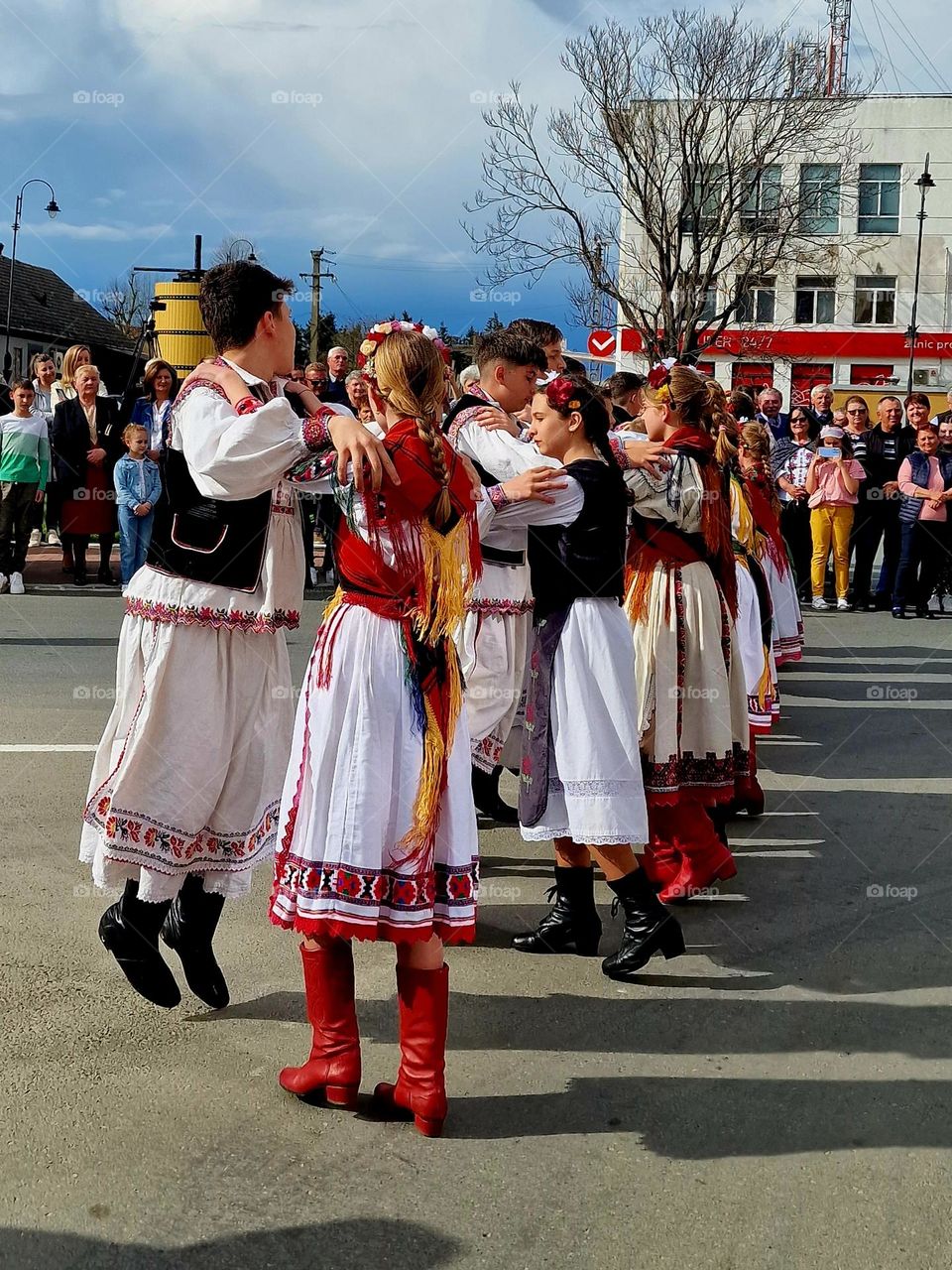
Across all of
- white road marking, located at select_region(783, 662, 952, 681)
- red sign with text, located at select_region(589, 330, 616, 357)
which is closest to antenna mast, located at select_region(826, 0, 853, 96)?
red sign with text, located at select_region(589, 330, 616, 357)

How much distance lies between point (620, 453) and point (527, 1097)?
2140 mm

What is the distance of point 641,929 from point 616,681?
2.60 ft

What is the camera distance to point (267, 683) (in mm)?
4039

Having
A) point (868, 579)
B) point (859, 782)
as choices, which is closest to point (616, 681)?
point (859, 782)

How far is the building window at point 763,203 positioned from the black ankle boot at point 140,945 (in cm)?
3168

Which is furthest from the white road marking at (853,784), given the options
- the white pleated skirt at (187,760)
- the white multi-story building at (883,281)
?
the white multi-story building at (883,281)

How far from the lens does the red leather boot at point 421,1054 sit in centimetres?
335

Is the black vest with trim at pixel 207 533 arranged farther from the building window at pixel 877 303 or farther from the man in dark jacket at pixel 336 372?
the building window at pixel 877 303

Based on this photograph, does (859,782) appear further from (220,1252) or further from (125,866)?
(220,1252)

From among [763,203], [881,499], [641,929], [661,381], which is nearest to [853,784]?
[661,381]

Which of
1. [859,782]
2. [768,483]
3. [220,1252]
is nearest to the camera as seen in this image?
[220,1252]

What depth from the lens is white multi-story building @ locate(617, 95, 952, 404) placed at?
141ft

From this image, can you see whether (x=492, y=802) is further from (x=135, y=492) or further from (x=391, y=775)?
(x=135, y=492)

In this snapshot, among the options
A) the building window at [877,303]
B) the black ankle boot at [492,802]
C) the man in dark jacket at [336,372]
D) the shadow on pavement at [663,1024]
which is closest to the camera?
the shadow on pavement at [663,1024]
